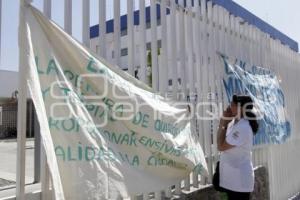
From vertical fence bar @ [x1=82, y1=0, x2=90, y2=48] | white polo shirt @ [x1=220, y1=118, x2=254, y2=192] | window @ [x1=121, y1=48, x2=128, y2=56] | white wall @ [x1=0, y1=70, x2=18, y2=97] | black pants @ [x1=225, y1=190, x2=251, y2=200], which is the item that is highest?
vertical fence bar @ [x1=82, y1=0, x2=90, y2=48]

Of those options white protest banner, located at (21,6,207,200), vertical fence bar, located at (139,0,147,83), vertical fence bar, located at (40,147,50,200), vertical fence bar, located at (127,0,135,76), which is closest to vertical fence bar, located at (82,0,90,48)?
white protest banner, located at (21,6,207,200)

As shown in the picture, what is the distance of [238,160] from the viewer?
358 cm

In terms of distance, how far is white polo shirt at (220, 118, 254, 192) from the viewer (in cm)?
349

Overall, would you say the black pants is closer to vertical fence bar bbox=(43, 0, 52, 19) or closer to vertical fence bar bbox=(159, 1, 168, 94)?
vertical fence bar bbox=(159, 1, 168, 94)

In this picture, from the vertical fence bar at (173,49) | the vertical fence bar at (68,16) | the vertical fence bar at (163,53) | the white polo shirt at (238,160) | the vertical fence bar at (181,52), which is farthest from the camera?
the vertical fence bar at (181,52)

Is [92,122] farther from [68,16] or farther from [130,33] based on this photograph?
[130,33]

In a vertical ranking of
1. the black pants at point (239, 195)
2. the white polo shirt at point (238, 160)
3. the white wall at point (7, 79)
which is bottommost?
the black pants at point (239, 195)

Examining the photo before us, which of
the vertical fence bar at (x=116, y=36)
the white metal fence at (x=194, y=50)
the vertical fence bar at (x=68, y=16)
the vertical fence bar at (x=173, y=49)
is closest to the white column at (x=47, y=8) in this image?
the white metal fence at (x=194, y=50)

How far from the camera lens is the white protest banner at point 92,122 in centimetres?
221

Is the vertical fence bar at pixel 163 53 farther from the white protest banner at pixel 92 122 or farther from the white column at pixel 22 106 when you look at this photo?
the white column at pixel 22 106

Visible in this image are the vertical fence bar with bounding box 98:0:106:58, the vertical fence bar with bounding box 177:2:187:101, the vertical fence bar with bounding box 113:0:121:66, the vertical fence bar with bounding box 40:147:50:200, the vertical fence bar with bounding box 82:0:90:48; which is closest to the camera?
the vertical fence bar with bounding box 40:147:50:200

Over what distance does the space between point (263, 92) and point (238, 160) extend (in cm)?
206

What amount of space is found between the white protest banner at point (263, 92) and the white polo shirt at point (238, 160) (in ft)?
3.62

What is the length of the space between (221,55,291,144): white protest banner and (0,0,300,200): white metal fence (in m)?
0.14
